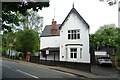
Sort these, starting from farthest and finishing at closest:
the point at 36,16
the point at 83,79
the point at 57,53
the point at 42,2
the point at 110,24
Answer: the point at 110,24 < the point at 36,16 < the point at 57,53 < the point at 83,79 < the point at 42,2

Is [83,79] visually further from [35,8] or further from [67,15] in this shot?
[67,15]

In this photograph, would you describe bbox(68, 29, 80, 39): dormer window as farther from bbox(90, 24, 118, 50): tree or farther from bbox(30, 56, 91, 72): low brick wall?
bbox(90, 24, 118, 50): tree

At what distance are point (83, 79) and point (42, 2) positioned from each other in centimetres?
869

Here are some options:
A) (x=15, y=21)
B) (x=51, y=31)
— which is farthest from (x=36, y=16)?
(x=15, y=21)

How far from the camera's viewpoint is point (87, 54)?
150ft

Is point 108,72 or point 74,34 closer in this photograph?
point 108,72

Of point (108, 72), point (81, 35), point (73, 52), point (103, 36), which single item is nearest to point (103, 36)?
point (103, 36)

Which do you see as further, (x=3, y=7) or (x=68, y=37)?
(x=68, y=37)

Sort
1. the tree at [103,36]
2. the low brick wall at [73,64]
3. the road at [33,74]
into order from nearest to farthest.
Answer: the road at [33,74] < the low brick wall at [73,64] < the tree at [103,36]

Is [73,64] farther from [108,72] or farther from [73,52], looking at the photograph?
[73,52]

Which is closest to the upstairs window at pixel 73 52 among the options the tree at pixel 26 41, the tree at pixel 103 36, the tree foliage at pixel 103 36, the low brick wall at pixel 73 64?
the low brick wall at pixel 73 64

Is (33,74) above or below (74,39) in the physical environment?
below

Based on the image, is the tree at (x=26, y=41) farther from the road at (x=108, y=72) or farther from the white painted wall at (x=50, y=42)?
the road at (x=108, y=72)

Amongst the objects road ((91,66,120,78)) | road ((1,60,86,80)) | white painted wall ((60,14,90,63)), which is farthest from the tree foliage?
road ((1,60,86,80))
